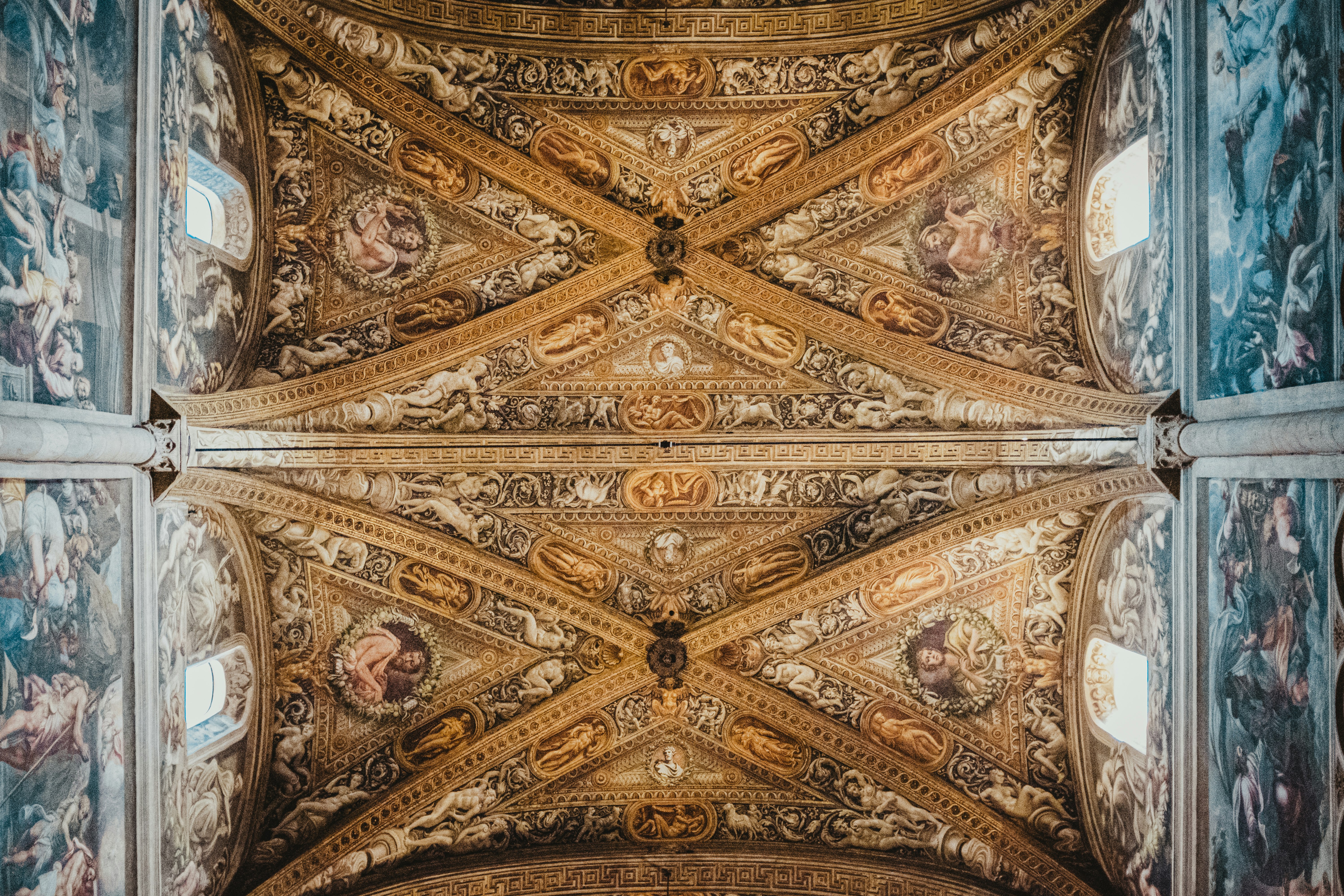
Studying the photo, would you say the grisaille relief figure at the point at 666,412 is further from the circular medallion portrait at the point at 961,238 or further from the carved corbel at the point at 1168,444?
the carved corbel at the point at 1168,444

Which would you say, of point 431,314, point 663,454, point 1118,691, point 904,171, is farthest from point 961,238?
point 431,314

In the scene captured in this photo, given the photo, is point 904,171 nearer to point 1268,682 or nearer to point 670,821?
point 1268,682

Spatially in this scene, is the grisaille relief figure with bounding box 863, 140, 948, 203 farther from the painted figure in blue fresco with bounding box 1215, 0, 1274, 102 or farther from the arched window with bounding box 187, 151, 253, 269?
the arched window with bounding box 187, 151, 253, 269

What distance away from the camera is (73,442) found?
6324 mm

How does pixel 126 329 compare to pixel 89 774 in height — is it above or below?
above

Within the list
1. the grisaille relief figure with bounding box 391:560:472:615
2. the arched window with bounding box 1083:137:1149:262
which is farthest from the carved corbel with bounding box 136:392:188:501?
the arched window with bounding box 1083:137:1149:262

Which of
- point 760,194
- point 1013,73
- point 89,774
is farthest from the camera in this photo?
point 760,194

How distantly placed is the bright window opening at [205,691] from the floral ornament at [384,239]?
3.99 metres

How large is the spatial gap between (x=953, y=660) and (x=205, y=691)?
24.4 ft

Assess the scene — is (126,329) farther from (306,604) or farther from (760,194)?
(760,194)

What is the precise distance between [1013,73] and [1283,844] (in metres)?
6.63

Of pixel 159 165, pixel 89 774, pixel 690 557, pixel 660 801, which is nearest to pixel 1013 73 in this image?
pixel 690 557

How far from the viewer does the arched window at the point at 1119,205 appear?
8125 millimetres

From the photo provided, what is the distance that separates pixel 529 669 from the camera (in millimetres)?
9836
